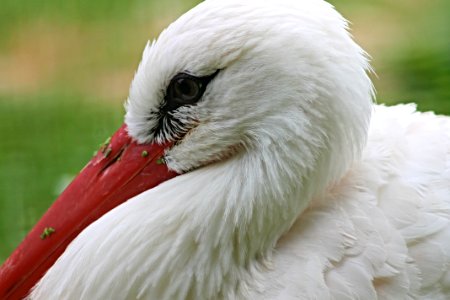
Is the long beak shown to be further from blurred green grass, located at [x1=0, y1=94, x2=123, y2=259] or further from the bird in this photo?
blurred green grass, located at [x1=0, y1=94, x2=123, y2=259]

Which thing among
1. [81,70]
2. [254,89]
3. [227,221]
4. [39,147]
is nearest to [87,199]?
[227,221]

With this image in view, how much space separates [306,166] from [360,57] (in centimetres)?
36

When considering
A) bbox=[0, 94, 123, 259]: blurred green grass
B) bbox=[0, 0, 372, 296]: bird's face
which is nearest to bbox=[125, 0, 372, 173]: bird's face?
bbox=[0, 0, 372, 296]: bird's face

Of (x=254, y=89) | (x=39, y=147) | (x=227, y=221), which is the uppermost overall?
(x=254, y=89)

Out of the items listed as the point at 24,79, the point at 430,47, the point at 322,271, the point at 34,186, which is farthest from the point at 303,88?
the point at 24,79

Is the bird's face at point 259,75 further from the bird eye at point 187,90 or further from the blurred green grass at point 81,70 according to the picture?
the blurred green grass at point 81,70

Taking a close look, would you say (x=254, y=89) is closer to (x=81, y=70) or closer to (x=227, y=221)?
(x=227, y=221)

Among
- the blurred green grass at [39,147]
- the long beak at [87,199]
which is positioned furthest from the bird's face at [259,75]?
the blurred green grass at [39,147]

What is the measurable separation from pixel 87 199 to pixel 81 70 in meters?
2.98

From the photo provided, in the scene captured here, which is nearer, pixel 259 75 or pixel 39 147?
pixel 259 75

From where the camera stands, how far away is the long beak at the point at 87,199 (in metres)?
3.03

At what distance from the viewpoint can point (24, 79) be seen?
232 inches

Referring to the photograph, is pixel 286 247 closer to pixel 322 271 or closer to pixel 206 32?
pixel 322 271

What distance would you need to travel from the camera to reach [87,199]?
307 cm
